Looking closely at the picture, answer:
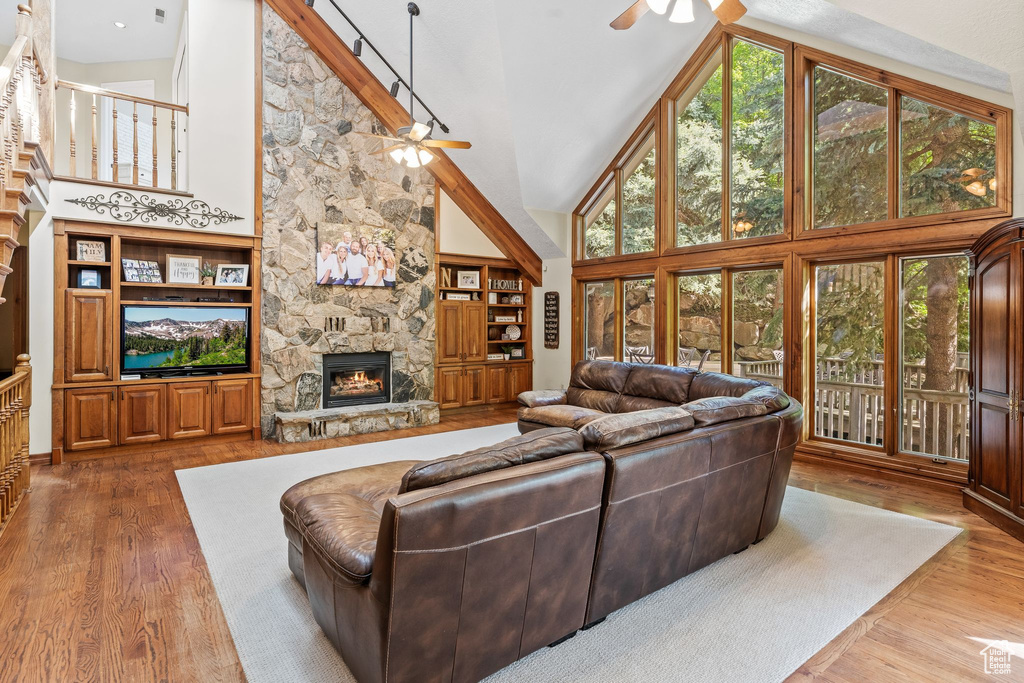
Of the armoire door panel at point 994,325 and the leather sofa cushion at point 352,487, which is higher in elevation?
the armoire door panel at point 994,325

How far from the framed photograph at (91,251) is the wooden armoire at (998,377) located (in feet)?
24.5

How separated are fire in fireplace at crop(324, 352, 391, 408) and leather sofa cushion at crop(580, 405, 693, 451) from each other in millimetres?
4880

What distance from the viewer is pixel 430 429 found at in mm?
6520

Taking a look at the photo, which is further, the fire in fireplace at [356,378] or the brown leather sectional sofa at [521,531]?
the fire in fireplace at [356,378]

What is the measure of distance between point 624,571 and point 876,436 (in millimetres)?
3899

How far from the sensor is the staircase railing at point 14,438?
3.34 meters

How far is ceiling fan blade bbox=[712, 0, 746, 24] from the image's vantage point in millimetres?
2938

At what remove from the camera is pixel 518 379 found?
8172 millimetres

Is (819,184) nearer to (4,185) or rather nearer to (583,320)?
(583,320)

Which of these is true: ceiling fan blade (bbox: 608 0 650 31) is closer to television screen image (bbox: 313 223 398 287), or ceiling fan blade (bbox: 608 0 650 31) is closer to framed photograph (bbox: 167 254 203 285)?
television screen image (bbox: 313 223 398 287)

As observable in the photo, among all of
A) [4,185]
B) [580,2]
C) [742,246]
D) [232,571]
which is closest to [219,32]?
[4,185]

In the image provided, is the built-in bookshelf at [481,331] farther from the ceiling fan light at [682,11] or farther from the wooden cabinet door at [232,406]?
the ceiling fan light at [682,11]

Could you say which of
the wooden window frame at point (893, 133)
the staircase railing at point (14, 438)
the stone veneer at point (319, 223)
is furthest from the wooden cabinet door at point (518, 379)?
the staircase railing at point (14, 438)

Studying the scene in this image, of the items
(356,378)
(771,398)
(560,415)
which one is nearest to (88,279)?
(356,378)
